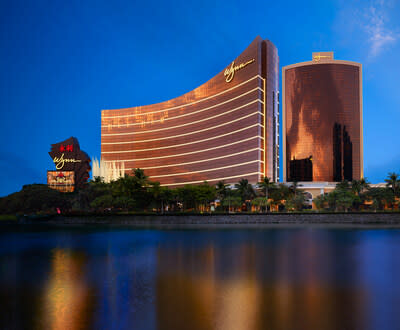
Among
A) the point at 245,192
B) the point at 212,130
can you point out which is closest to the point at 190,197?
the point at 245,192

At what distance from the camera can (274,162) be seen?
122 meters

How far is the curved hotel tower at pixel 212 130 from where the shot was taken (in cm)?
12088

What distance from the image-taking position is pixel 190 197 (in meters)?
92.4

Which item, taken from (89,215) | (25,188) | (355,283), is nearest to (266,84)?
(89,215)

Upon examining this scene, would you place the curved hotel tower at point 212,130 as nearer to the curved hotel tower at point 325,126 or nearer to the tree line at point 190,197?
the curved hotel tower at point 325,126

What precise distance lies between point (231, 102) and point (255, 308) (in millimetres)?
127886

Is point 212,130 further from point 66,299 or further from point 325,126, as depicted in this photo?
point 66,299

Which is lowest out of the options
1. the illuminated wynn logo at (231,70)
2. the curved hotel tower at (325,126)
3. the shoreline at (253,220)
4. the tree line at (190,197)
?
the shoreline at (253,220)

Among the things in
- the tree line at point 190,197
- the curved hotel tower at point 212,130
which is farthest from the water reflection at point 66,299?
the curved hotel tower at point 212,130

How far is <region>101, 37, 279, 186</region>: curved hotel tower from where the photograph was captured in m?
121

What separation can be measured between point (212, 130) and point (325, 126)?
4458cm

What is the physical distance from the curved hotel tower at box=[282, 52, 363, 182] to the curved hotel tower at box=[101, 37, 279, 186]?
1300 centimetres

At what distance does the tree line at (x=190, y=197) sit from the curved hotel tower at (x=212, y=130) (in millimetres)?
22045

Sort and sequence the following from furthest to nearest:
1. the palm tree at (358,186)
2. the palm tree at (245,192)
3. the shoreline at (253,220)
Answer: the palm tree at (358,186)
the palm tree at (245,192)
the shoreline at (253,220)
